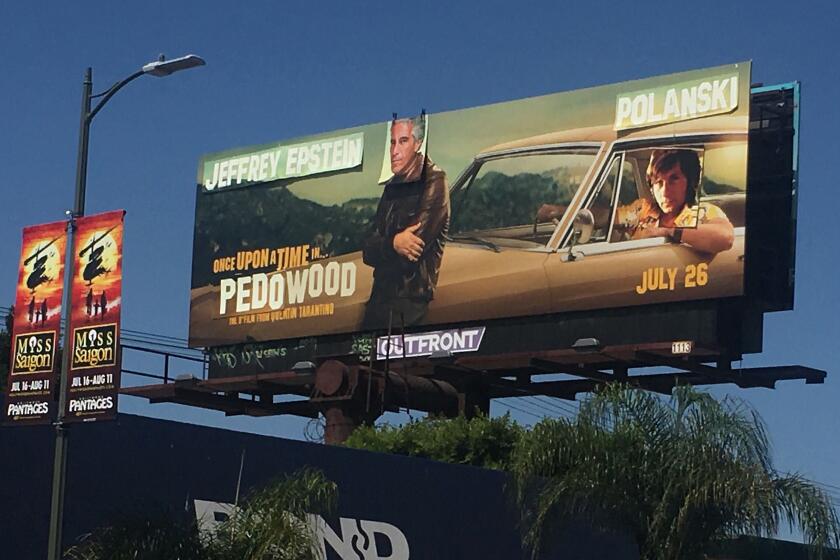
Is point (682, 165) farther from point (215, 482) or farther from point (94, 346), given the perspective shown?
point (94, 346)

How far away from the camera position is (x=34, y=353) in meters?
21.1

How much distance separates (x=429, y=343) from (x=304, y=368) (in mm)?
3907

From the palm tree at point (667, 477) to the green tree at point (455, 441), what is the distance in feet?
46.8

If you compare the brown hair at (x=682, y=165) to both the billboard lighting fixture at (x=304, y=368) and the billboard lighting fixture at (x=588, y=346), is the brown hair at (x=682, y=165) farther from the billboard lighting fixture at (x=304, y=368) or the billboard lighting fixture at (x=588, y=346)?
the billboard lighting fixture at (x=304, y=368)

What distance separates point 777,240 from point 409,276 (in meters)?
10.1

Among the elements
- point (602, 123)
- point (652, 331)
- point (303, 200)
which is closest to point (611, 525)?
point (652, 331)

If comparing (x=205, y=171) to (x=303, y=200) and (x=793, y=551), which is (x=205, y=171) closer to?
(x=303, y=200)

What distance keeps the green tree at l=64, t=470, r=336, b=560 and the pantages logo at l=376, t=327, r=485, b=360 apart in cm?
1982

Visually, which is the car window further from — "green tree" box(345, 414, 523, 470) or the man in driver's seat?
"green tree" box(345, 414, 523, 470)

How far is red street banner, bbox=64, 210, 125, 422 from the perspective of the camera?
2027 cm

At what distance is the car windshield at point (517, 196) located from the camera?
41938mm

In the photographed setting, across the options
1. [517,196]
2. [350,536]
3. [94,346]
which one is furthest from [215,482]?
[517,196]

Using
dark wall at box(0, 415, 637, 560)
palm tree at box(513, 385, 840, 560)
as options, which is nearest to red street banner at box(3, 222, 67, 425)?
dark wall at box(0, 415, 637, 560)

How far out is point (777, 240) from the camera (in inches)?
1555
